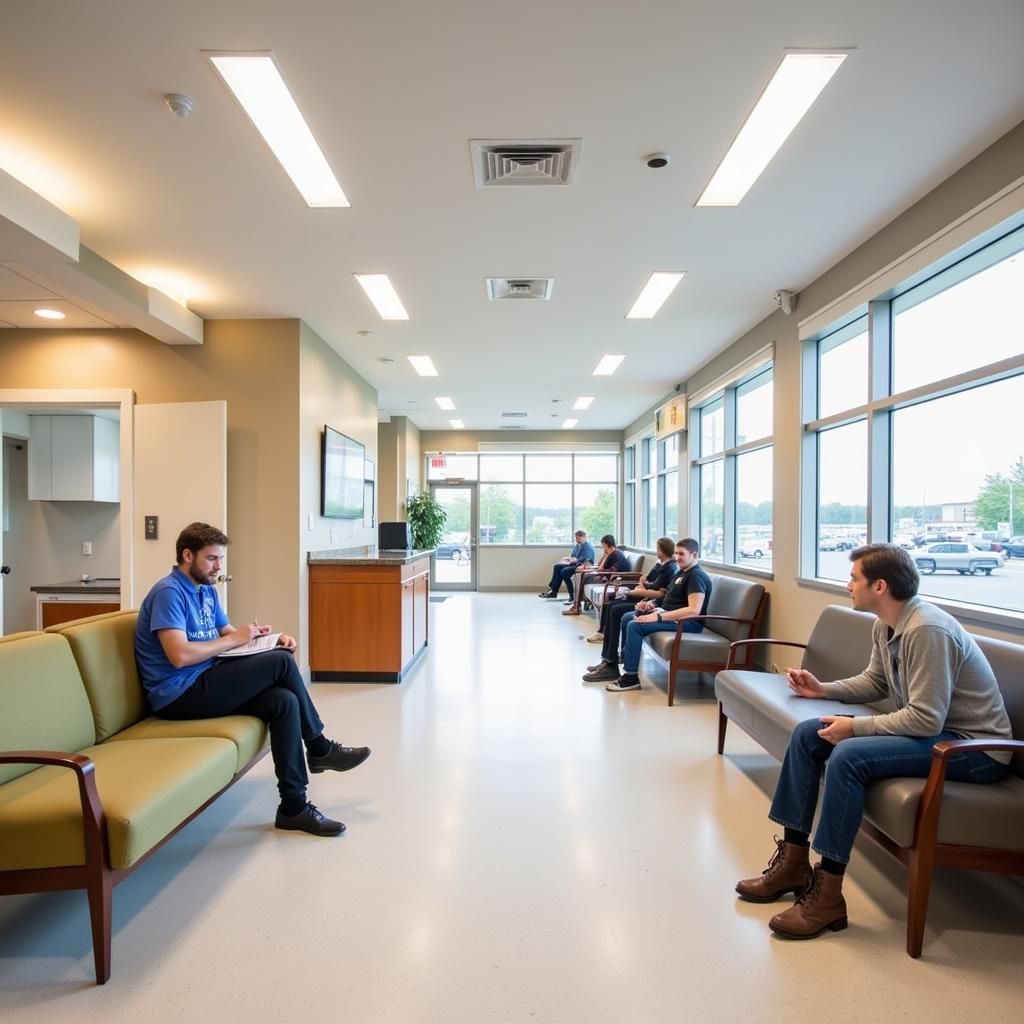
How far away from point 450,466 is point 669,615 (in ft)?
25.9

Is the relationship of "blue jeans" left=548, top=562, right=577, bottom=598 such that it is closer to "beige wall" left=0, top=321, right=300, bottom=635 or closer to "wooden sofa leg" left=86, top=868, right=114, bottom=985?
"beige wall" left=0, top=321, right=300, bottom=635

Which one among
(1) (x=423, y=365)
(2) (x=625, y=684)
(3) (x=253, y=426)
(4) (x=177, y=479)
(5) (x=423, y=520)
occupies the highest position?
(1) (x=423, y=365)

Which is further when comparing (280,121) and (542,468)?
(542,468)

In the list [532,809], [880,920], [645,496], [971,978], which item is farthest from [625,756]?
[645,496]

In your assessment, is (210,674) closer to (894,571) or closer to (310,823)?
(310,823)

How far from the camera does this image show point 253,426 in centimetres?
516

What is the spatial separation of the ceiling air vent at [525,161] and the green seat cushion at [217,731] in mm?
2697

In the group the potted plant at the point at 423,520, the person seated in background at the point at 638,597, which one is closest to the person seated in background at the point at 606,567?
the person seated in background at the point at 638,597

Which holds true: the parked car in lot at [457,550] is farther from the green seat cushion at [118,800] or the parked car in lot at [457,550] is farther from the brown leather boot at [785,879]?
the brown leather boot at [785,879]

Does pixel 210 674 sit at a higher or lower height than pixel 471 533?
lower

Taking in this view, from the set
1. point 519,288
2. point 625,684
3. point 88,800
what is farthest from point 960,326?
point 88,800

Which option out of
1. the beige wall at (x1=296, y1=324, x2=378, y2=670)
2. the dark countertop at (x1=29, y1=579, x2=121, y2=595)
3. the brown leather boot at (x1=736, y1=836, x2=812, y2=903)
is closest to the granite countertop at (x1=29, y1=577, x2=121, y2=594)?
the dark countertop at (x1=29, y1=579, x2=121, y2=595)

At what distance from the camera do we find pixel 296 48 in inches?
89.0

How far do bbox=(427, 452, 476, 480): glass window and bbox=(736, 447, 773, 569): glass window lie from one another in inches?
261
